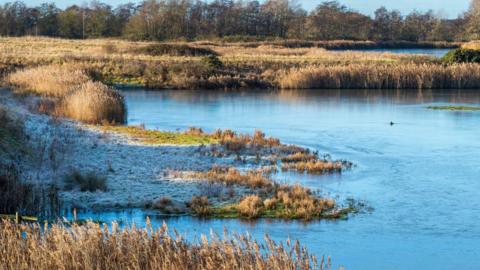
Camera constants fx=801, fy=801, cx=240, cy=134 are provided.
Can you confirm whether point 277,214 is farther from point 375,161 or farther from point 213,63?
point 213,63

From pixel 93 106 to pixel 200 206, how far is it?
41.1 feet

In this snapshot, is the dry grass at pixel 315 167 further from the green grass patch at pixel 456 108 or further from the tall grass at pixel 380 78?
the tall grass at pixel 380 78

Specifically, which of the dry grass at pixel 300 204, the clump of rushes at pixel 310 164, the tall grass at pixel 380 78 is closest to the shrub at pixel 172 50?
the tall grass at pixel 380 78

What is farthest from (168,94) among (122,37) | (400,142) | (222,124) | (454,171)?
(122,37)

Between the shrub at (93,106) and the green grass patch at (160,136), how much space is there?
4.09 ft

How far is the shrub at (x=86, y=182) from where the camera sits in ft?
54.4

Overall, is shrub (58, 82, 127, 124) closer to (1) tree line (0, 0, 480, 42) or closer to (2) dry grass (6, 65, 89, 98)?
(2) dry grass (6, 65, 89, 98)

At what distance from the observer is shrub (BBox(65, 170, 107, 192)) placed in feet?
54.4

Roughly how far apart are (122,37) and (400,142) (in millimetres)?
65182

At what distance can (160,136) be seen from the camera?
24.6 m

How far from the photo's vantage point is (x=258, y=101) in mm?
39719

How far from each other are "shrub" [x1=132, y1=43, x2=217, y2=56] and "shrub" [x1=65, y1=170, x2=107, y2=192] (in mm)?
44225

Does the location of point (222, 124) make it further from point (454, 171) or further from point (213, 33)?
point (213, 33)

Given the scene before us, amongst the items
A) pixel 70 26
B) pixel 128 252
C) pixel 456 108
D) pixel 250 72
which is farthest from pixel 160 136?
pixel 70 26
